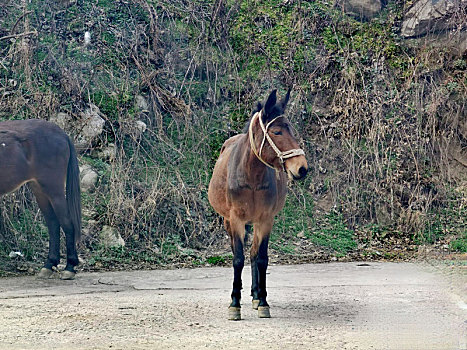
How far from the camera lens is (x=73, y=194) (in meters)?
9.35

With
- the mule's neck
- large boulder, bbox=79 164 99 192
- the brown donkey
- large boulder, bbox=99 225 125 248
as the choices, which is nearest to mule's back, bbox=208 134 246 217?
the brown donkey

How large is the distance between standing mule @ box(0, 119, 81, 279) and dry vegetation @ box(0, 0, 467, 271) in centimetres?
80

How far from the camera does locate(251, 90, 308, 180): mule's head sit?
241 inches

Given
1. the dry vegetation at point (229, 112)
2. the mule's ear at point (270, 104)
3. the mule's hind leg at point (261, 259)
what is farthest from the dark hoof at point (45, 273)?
the mule's ear at point (270, 104)

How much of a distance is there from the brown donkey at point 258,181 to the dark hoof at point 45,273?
325cm

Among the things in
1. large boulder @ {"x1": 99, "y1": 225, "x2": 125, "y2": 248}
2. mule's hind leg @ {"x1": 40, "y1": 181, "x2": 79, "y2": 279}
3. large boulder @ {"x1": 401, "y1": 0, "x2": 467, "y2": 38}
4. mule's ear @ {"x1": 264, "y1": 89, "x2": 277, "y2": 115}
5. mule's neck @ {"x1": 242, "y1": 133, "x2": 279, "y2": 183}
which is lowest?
large boulder @ {"x1": 99, "y1": 225, "x2": 125, "y2": 248}

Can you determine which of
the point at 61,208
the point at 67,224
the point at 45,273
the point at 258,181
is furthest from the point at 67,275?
the point at 258,181

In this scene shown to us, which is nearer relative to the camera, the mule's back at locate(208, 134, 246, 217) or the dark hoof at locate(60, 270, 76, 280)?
the mule's back at locate(208, 134, 246, 217)

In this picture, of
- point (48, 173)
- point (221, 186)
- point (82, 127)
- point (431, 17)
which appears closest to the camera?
point (221, 186)

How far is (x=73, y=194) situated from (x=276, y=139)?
4.06 meters

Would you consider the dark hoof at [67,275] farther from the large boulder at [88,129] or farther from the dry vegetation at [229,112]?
the large boulder at [88,129]

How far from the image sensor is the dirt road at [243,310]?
5.54 metres

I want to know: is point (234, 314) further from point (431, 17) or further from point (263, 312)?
point (431, 17)

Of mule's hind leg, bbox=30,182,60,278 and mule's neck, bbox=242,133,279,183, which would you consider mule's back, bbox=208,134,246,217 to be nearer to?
mule's neck, bbox=242,133,279,183
